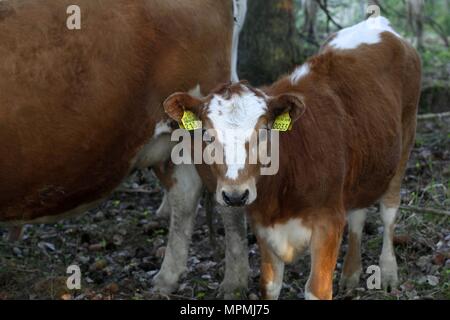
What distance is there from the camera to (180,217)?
789cm

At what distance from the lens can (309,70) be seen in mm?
7051

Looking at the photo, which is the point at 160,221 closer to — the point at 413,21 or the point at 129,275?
the point at 129,275

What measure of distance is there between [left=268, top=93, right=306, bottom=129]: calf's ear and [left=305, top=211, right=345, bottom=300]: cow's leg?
709mm

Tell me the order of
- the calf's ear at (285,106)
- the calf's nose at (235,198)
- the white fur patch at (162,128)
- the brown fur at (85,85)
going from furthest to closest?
1. the white fur patch at (162,128)
2. the brown fur at (85,85)
3. the calf's ear at (285,106)
4. the calf's nose at (235,198)

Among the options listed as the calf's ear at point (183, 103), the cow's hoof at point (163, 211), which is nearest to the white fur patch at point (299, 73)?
the calf's ear at point (183, 103)

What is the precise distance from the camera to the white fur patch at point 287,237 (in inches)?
259

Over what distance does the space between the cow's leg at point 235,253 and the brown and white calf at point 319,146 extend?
72 cm

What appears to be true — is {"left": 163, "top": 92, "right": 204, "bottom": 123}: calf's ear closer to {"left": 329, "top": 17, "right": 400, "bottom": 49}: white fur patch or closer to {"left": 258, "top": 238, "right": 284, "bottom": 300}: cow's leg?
{"left": 258, "top": 238, "right": 284, "bottom": 300}: cow's leg

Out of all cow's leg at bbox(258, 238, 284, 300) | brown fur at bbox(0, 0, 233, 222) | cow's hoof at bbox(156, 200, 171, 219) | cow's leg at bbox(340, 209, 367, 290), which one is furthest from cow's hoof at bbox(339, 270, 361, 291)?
cow's hoof at bbox(156, 200, 171, 219)

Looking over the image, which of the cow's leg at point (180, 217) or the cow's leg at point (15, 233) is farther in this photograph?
the cow's leg at point (15, 233)

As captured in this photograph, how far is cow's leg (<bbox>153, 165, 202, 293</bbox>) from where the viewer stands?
25.7 feet

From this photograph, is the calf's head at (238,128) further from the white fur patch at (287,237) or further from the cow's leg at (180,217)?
the cow's leg at (180,217)
